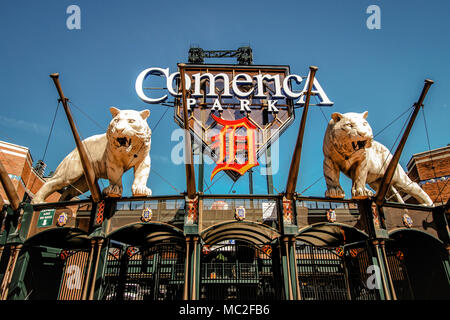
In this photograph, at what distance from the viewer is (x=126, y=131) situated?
33.7 ft

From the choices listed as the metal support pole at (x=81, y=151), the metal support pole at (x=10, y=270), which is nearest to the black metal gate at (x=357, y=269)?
the metal support pole at (x=81, y=151)

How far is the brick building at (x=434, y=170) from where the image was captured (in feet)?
67.4

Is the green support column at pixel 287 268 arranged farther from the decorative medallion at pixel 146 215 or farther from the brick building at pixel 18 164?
the brick building at pixel 18 164

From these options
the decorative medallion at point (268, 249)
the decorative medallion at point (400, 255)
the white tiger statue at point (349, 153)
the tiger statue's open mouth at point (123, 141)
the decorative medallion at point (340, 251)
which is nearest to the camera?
the tiger statue's open mouth at point (123, 141)

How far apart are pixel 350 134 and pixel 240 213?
15.5 ft

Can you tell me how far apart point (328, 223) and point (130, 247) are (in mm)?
7893

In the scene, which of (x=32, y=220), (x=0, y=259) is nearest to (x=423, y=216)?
(x=32, y=220)

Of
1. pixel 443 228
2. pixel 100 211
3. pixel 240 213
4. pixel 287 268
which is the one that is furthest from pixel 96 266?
pixel 443 228

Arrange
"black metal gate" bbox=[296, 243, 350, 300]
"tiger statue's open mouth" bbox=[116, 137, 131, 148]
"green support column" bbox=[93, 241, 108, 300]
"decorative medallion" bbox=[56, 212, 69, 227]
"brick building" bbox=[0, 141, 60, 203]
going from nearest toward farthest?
"green support column" bbox=[93, 241, 108, 300], "tiger statue's open mouth" bbox=[116, 137, 131, 148], "decorative medallion" bbox=[56, 212, 69, 227], "black metal gate" bbox=[296, 243, 350, 300], "brick building" bbox=[0, 141, 60, 203]

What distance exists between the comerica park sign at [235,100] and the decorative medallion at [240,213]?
5.64m

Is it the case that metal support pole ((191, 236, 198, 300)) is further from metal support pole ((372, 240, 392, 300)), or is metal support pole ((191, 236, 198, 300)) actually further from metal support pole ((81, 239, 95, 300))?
metal support pole ((372, 240, 392, 300))

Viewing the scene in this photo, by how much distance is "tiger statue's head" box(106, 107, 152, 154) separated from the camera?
10.3 meters

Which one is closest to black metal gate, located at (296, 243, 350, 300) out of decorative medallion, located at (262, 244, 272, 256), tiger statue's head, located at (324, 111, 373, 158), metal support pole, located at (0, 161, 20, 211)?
decorative medallion, located at (262, 244, 272, 256)

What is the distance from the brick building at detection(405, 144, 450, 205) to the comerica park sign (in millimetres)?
9755
